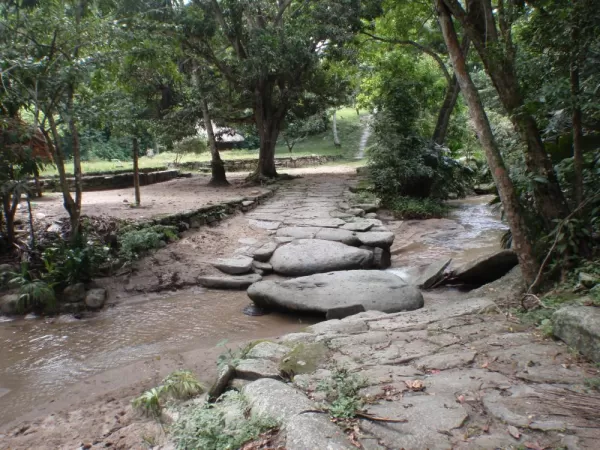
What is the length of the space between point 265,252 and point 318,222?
1.53 meters

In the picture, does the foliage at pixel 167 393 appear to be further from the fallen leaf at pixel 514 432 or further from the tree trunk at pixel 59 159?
the tree trunk at pixel 59 159

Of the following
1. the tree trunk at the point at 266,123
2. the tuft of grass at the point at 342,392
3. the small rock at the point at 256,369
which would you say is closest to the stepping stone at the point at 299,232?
the small rock at the point at 256,369

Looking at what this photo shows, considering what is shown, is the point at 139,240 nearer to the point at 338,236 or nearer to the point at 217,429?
the point at 338,236

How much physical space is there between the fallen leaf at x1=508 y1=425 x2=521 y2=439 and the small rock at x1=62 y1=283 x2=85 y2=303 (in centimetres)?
440

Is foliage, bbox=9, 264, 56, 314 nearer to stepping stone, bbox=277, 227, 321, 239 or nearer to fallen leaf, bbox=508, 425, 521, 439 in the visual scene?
stepping stone, bbox=277, 227, 321, 239

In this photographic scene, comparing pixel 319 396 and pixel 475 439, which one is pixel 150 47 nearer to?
pixel 319 396

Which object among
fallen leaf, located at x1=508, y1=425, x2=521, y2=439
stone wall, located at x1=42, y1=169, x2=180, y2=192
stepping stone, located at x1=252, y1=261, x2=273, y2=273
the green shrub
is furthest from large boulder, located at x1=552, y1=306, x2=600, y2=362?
stone wall, located at x1=42, y1=169, x2=180, y2=192

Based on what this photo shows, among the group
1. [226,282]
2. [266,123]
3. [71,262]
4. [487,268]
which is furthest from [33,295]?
[266,123]

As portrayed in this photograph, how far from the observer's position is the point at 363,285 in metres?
4.46

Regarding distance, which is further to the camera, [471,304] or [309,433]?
[471,304]

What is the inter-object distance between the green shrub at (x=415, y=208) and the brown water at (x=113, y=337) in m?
4.81

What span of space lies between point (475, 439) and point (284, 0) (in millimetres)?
11325

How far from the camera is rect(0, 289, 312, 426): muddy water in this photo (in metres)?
3.15

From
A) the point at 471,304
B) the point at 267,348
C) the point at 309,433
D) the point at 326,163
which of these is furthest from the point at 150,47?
the point at 326,163
